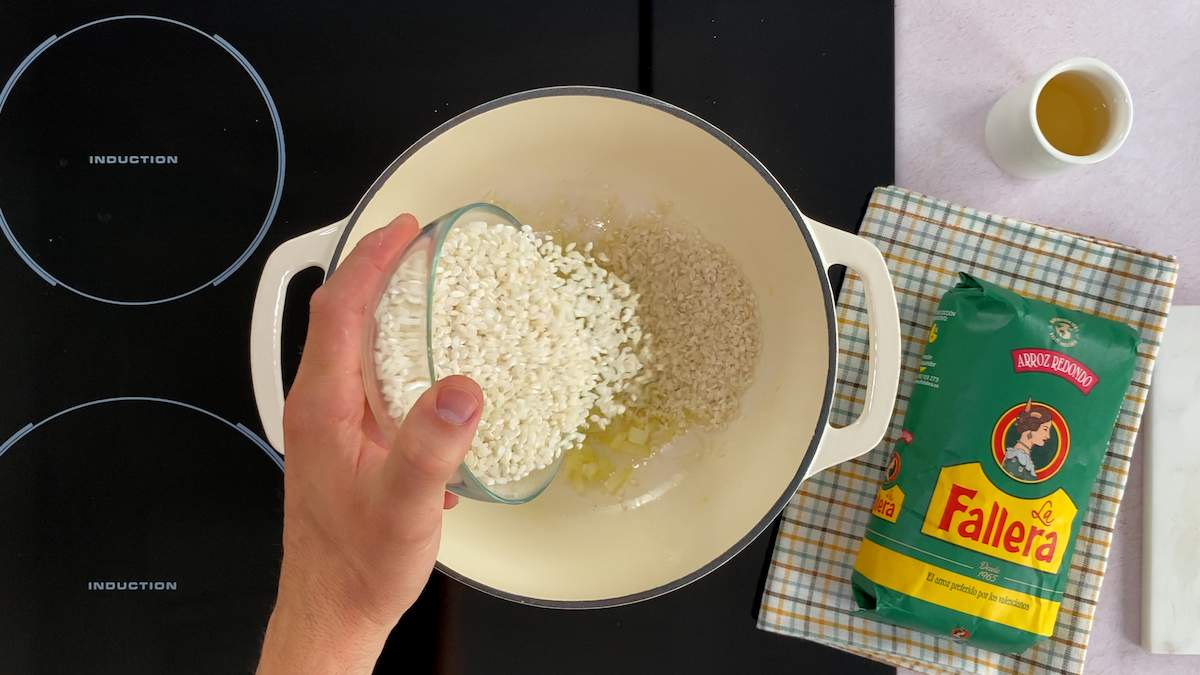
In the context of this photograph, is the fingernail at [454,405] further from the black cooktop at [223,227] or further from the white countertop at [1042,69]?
the white countertop at [1042,69]

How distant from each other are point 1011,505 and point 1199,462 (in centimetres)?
23

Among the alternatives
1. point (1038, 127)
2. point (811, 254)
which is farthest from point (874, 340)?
point (1038, 127)

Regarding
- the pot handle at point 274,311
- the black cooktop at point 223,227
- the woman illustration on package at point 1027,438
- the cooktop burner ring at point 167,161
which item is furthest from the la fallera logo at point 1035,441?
the cooktop burner ring at point 167,161

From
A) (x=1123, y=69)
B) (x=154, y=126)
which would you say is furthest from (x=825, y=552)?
(x=154, y=126)

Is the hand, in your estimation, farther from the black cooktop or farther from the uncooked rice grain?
the uncooked rice grain

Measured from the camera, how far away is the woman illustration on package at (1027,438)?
2.33 ft

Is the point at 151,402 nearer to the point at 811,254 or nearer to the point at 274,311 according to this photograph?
the point at 274,311

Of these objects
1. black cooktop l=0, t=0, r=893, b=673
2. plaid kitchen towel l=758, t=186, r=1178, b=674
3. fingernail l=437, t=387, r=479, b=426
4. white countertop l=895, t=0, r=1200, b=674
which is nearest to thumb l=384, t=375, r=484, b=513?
fingernail l=437, t=387, r=479, b=426

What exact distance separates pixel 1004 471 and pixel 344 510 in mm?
548

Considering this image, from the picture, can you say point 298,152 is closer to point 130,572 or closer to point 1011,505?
point 130,572

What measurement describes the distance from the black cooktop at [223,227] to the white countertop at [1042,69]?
4 cm

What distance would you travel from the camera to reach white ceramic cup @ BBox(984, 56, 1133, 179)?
28.3 inches

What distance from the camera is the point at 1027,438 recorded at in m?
0.71

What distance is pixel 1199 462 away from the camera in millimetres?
784
